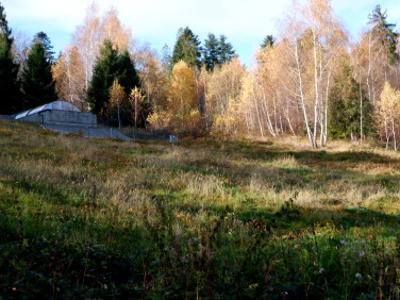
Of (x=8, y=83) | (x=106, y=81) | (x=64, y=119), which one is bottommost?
(x=64, y=119)

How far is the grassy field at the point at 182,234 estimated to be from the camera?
3.50 m

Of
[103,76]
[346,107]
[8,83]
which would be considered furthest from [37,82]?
[346,107]

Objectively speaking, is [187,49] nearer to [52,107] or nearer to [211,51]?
[211,51]

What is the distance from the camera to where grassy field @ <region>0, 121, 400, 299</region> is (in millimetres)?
3500

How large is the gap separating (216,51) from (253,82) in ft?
102

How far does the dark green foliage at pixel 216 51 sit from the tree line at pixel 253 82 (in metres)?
12.1

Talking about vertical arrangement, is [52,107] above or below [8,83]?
below

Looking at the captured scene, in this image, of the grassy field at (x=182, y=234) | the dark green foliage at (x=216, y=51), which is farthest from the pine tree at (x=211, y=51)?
the grassy field at (x=182, y=234)

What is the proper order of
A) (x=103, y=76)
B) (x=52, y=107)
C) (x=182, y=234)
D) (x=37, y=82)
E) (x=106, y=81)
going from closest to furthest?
1. (x=182, y=234)
2. (x=52, y=107)
3. (x=37, y=82)
4. (x=106, y=81)
5. (x=103, y=76)

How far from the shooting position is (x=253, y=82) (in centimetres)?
4744

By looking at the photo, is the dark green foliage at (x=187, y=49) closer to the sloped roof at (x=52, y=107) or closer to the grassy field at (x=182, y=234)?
the sloped roof at (x=52, y=107)

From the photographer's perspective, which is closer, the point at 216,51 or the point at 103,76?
the point at 103,76

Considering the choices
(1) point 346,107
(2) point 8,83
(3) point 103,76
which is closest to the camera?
(1) point 346,107

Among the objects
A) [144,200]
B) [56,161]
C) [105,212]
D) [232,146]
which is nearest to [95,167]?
[56,161]
